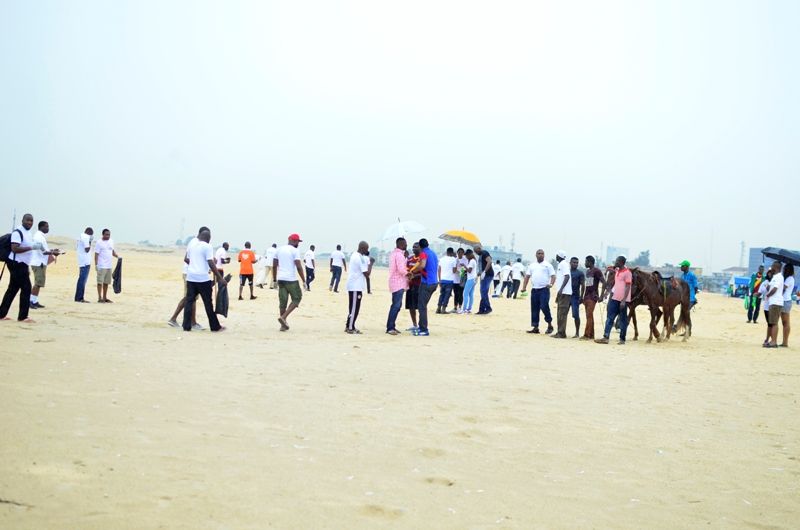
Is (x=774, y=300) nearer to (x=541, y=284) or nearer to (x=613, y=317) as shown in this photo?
(x=613, y=317)

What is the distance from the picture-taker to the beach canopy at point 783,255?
13430 millimetres

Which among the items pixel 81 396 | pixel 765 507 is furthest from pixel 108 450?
pixel 765 507

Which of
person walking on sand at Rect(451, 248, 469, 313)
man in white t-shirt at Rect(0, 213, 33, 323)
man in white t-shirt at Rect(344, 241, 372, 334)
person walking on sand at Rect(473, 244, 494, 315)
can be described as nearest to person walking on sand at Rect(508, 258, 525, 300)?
person walking on sand at Rect(451, 248, 469, 313)

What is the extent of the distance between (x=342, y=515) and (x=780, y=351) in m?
13.3

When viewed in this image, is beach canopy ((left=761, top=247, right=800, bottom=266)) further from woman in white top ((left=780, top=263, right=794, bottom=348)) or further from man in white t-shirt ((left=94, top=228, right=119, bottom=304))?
man in white t-shirt ((left=94, top=228, right=119, bottom=304))

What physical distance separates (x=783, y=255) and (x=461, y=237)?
523 inches

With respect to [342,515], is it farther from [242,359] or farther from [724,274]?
[724,274]

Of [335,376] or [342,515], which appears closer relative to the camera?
[342,515]

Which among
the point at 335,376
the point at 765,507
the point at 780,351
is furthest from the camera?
the point at 780,351

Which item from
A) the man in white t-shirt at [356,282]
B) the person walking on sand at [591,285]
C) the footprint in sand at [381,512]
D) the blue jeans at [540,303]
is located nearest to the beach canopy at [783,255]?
the person walking on sand at [591,285]

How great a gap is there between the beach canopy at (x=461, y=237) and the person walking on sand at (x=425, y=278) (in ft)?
36.5

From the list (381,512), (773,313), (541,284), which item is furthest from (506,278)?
(381,512)

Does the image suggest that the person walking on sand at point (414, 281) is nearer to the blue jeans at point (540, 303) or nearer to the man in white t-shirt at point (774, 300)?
the blue jeans at point (540, 303)

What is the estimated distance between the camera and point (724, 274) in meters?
90.6
